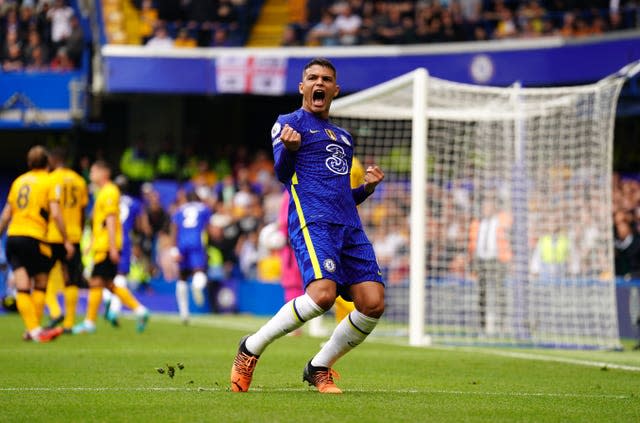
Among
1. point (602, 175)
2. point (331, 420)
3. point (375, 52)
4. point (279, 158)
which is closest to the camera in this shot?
point (331, 420)

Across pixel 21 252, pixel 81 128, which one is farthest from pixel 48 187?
pixel 81 128

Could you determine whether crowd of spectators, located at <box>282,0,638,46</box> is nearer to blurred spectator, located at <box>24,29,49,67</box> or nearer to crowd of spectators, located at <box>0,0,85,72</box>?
crowd of spectators, located at <box>0,0,85,72</box>

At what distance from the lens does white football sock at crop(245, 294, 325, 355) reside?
7355 mm

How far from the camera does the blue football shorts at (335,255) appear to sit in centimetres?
734

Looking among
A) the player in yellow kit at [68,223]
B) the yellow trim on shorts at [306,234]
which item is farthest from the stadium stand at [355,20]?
the yellow trim on shorts at [306,234]

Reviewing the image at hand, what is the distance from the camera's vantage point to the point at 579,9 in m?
24.7

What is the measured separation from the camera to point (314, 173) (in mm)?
7574

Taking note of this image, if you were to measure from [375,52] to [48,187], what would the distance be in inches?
528

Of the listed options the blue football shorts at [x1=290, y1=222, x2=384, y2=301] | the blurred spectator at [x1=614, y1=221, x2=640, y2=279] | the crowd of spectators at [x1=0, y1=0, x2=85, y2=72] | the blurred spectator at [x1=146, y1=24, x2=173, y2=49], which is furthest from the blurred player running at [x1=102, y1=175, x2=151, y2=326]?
the crowd of spectators at [x1=0, y1=0, x2=85, y2=72]

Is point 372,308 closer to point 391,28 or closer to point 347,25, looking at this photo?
point 391,28

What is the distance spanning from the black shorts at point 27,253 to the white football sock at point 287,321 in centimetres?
630

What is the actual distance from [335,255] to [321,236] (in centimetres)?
14

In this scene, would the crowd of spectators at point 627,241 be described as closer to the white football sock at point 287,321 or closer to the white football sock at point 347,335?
the white football sock at point 347,335

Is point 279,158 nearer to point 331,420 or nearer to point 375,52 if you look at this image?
point 331,420
